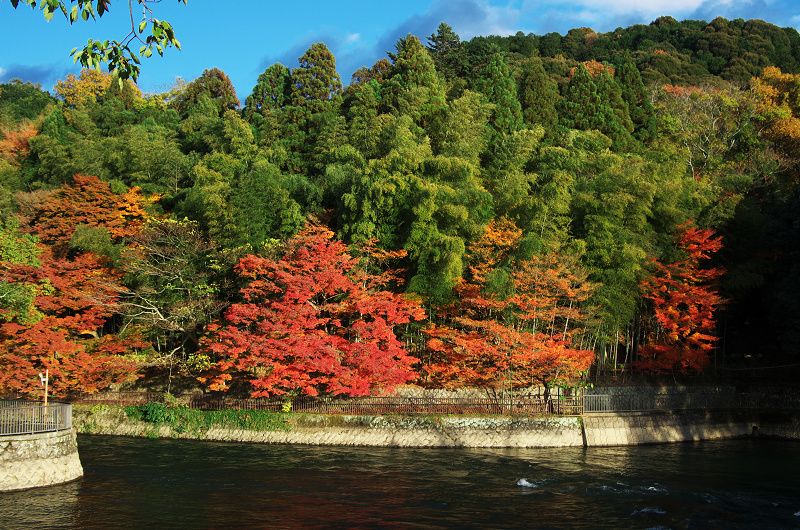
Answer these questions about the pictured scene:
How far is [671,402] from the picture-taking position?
87.0 ft

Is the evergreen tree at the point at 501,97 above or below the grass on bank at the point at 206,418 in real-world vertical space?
above

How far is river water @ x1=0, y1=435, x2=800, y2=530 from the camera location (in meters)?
14.7

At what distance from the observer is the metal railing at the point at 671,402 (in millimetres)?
24719

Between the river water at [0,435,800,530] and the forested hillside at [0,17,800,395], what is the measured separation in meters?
4.45

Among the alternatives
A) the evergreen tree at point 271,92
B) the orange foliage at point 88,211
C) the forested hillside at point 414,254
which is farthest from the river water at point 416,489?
the evergreen tree at point 271,92

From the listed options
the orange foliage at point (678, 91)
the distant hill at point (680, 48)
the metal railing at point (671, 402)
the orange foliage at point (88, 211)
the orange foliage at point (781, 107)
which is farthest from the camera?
the distant hill at point (680, 48)

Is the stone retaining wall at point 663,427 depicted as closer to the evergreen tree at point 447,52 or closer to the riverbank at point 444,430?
the riverbank at point 444,430

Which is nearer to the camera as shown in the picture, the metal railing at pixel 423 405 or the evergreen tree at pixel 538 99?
the metal railing at pixel 423 405

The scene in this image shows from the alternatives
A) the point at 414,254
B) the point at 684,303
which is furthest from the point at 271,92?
the point at 684,303

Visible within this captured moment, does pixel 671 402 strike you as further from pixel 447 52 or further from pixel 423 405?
pixel 447 52

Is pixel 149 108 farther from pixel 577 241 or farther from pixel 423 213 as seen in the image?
pixel 577 241

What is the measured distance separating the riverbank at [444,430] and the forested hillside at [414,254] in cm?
162

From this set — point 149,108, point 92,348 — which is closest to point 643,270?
point 92,348

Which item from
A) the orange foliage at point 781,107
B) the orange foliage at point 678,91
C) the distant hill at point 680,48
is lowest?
the orange foliage at point 781,107
